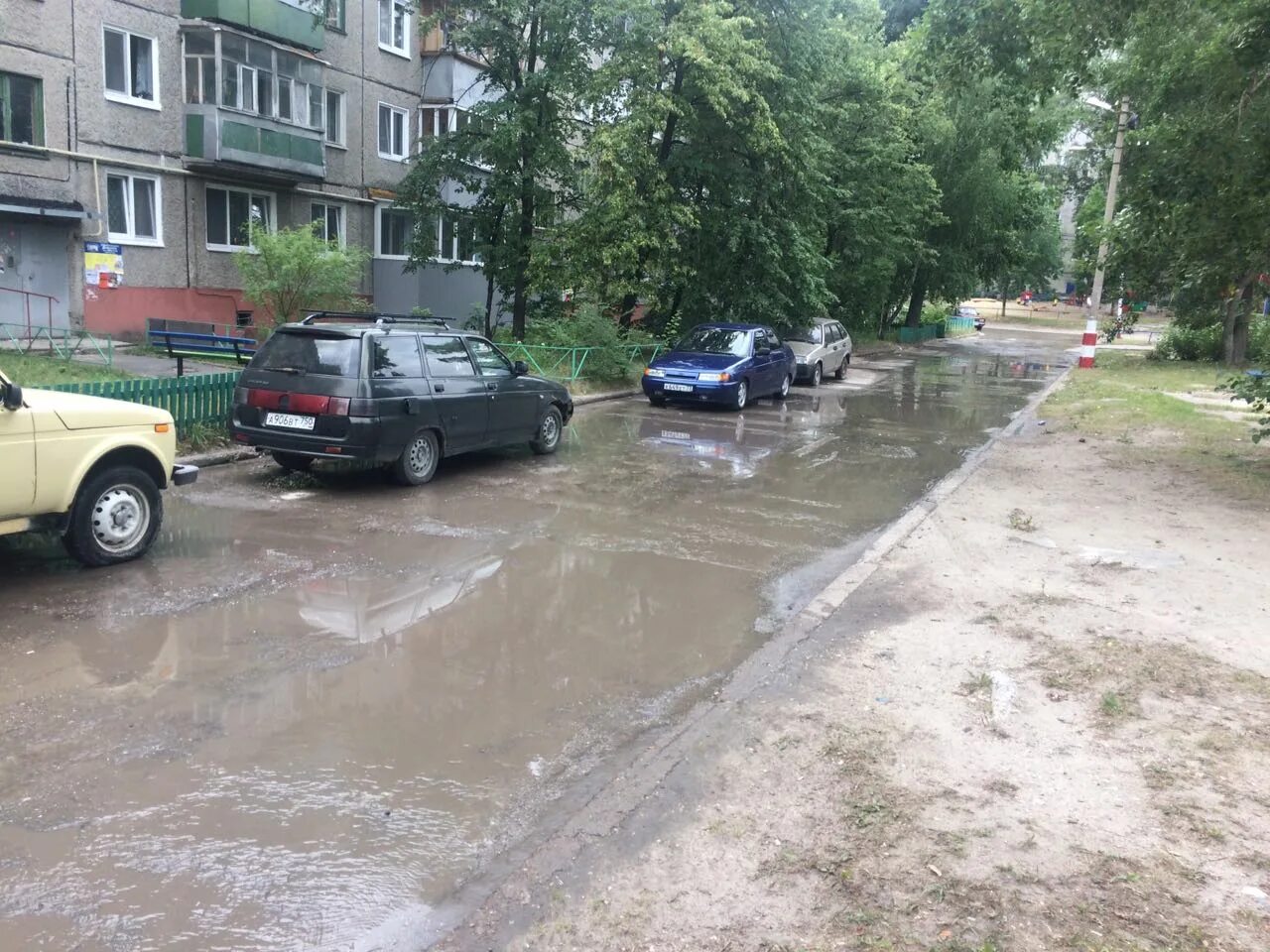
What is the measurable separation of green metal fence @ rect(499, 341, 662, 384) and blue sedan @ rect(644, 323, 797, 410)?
1241 millimetres

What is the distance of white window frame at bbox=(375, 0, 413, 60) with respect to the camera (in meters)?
28.1

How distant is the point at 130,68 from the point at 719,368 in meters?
14.9

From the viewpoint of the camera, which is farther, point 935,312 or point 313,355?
point 935,312

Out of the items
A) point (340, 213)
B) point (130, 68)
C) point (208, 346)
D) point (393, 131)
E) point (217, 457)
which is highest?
point (393, 131)

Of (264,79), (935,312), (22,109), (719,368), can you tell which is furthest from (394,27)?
(935,312)

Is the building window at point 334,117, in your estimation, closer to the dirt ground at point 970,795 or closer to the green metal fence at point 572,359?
the green metal fence at point 572,359

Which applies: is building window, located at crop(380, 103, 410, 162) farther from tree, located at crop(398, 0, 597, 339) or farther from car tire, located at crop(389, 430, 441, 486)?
car tire, located at crop(389, 430, 441, 486)

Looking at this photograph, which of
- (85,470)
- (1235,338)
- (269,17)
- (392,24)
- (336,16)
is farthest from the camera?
(1235,338)

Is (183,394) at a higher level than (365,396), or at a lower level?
lower

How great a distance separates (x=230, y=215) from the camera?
24641mm

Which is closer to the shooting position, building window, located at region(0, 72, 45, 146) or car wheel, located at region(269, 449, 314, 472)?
car wheel, located at region(269, 449, 314, 472)

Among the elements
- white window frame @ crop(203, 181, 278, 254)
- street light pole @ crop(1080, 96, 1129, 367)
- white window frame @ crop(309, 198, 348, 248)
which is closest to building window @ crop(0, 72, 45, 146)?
white window frame @ crop(203, 181, 278, 254)

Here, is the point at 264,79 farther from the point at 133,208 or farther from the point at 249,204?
the point at 133,208

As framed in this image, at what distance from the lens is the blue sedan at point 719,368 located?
1852 cm
